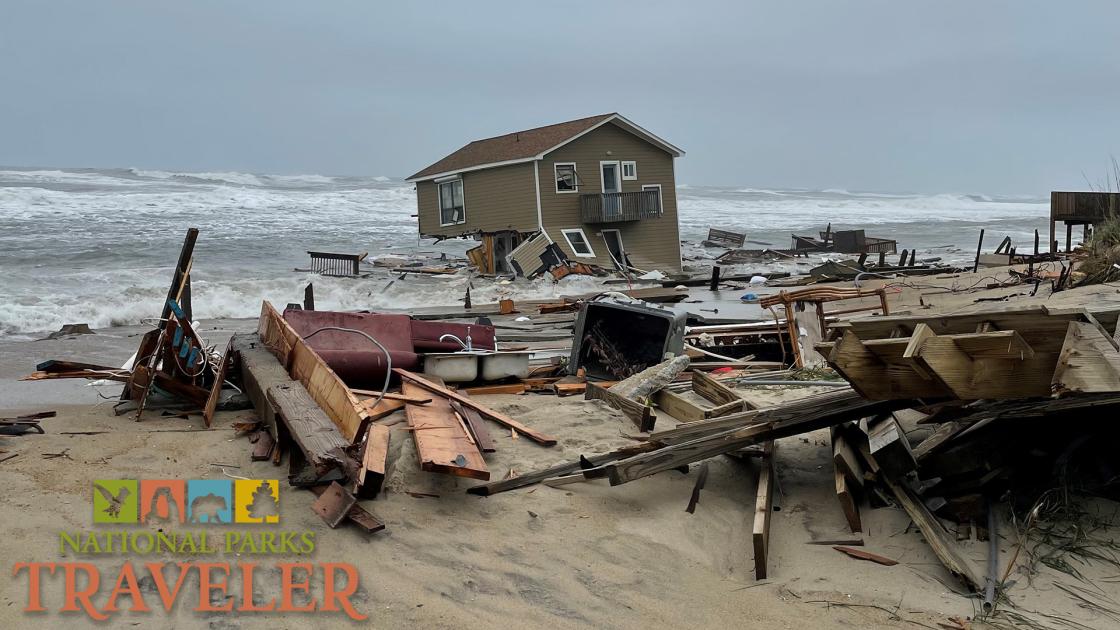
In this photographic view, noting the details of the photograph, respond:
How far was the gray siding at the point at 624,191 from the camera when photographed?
34531mm

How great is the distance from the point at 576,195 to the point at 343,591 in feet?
103

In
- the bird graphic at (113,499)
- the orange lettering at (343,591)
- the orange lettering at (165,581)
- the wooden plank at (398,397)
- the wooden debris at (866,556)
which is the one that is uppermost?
the wooden plank at (398,397)

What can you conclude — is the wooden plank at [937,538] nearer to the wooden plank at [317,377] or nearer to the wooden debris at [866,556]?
the wooden debris at [866,556]

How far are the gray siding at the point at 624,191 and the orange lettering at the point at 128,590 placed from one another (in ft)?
97.4

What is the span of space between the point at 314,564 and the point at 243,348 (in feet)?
15.4

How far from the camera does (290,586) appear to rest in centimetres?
429

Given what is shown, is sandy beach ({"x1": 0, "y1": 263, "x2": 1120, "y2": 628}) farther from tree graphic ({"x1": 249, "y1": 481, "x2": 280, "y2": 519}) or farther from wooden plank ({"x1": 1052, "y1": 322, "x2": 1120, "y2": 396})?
wooden plank ({"x1": 1052, "y1": 322, "x2": 1120, "y2": 396})

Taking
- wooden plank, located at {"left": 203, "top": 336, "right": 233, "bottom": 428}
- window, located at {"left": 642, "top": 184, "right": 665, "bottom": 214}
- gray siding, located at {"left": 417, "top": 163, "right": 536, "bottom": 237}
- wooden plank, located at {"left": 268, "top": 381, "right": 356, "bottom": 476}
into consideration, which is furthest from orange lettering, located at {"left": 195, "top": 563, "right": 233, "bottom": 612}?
window, located at {"left": 642, "top": 184, "right": 665, "bottom": 214}

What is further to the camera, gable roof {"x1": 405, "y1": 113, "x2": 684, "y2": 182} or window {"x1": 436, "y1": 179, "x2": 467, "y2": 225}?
window {"x1": 436, "y1": 179, "x2": 467, "y2": 225}

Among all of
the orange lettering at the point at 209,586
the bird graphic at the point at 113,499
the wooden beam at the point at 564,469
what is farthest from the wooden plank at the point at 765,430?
the bird graphic at the point at 113,499

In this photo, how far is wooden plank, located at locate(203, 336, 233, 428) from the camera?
7.18m

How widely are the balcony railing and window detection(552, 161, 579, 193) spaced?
55 cm

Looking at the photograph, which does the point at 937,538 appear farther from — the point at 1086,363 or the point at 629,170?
the point at 629,170

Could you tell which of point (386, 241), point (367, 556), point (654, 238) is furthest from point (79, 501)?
point (386, 241)
